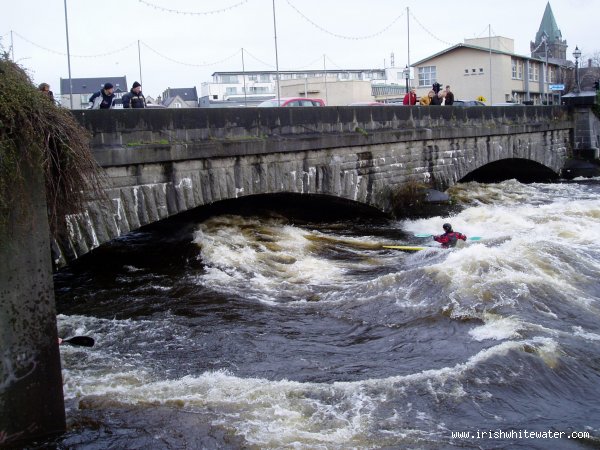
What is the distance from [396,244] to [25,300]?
35.9 feet

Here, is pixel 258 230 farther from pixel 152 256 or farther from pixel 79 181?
pixel 79 181

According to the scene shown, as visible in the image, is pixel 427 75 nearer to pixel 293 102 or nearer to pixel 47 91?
pixel 293 102

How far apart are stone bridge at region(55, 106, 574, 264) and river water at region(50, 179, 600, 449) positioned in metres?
1.37

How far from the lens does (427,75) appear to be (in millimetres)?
55531

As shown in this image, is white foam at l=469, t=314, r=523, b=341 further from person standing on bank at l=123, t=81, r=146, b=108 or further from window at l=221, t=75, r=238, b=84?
window at l=221, t=75, r=238, b=84

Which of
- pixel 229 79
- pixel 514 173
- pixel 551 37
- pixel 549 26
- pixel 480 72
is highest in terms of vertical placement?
pixel 549 26

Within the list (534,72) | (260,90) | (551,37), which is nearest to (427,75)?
(534,72)

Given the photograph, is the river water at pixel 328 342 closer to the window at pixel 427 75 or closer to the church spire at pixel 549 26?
the window at pixel 427 75

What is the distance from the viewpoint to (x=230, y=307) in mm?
11172

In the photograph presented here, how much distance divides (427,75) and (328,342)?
48824 mm

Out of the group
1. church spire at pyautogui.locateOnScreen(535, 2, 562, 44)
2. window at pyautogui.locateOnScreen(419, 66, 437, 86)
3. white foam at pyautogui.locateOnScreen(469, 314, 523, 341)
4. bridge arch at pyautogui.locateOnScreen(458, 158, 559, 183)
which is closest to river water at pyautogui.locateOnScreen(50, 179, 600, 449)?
white foam at pyautogui.locateOnScreen(469, 314, 523, 341)

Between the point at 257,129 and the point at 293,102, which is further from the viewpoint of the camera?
the point at 293,102

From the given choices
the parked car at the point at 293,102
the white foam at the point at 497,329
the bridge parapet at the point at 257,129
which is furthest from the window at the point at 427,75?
the white foam at the point at 497,329

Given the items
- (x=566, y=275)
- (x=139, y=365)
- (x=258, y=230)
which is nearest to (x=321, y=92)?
(x=258, y=230)
